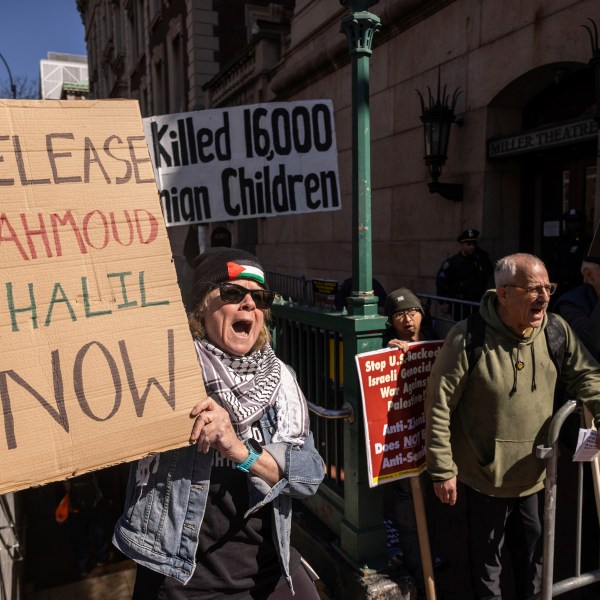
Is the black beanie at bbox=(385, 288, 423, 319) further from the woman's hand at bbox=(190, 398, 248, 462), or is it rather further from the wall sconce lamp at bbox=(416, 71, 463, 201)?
the wall sconce lamp at bbox=(416, 71, 463, 201)

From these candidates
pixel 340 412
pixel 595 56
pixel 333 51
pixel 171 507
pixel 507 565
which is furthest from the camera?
pixel 333 51

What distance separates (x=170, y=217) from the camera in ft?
11.7

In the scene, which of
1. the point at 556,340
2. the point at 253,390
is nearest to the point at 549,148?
the point at 556,340

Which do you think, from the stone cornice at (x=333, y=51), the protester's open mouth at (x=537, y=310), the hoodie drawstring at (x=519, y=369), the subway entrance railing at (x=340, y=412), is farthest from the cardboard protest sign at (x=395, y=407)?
the stone cornice at (x=333, y=51)

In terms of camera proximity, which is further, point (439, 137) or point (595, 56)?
point (439, 137)

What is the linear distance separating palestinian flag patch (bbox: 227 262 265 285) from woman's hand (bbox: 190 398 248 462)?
49 centimetres

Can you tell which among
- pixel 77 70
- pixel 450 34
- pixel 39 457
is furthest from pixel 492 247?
pixel 77 70

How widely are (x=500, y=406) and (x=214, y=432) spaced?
159 centimetres

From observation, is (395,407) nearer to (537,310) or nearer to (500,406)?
(500,406)

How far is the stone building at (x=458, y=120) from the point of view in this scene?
693 cm

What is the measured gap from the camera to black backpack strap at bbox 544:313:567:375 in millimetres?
2877

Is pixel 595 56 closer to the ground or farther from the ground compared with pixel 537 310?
farther from the ground

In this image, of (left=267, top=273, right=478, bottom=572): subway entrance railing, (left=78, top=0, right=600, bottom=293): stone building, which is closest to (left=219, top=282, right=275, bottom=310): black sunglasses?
(left=267, top=273, right=478, bottom=572): subway entrance railing

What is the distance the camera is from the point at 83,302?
66.6 inches
